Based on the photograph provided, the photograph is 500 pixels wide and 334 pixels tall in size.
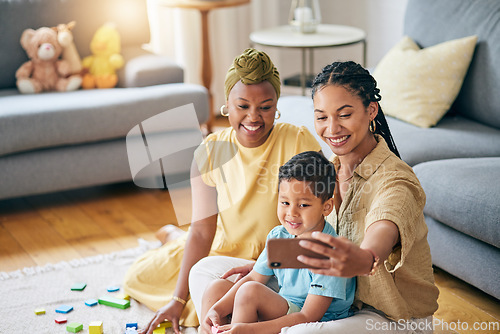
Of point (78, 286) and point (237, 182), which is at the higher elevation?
point (237, 182)

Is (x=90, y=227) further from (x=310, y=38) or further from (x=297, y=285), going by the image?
(x=310, y=38)

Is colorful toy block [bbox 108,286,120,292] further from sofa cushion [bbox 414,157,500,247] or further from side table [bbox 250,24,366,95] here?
side table [bbox 250,24,366,95]

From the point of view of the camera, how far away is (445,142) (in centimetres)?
232

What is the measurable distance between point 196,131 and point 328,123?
0.85 meters

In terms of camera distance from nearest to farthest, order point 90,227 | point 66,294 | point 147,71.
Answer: point 66,294, point 90,227, point 147,71

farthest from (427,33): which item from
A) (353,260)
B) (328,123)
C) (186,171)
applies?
(353,260)

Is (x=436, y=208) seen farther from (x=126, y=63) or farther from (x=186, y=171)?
(x=126, y=63)

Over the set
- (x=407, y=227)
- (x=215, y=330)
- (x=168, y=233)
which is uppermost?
(x=407, y=227)

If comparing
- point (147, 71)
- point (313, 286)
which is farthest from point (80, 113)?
point (313, 286)

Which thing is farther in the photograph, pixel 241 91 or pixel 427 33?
pixel 427 33

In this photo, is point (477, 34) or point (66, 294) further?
point (477, 34)

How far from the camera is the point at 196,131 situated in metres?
2.19

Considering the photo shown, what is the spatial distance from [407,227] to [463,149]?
3.72 ft

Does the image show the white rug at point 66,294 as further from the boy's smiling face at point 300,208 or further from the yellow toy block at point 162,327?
the boy's smiling face at point 300,208
